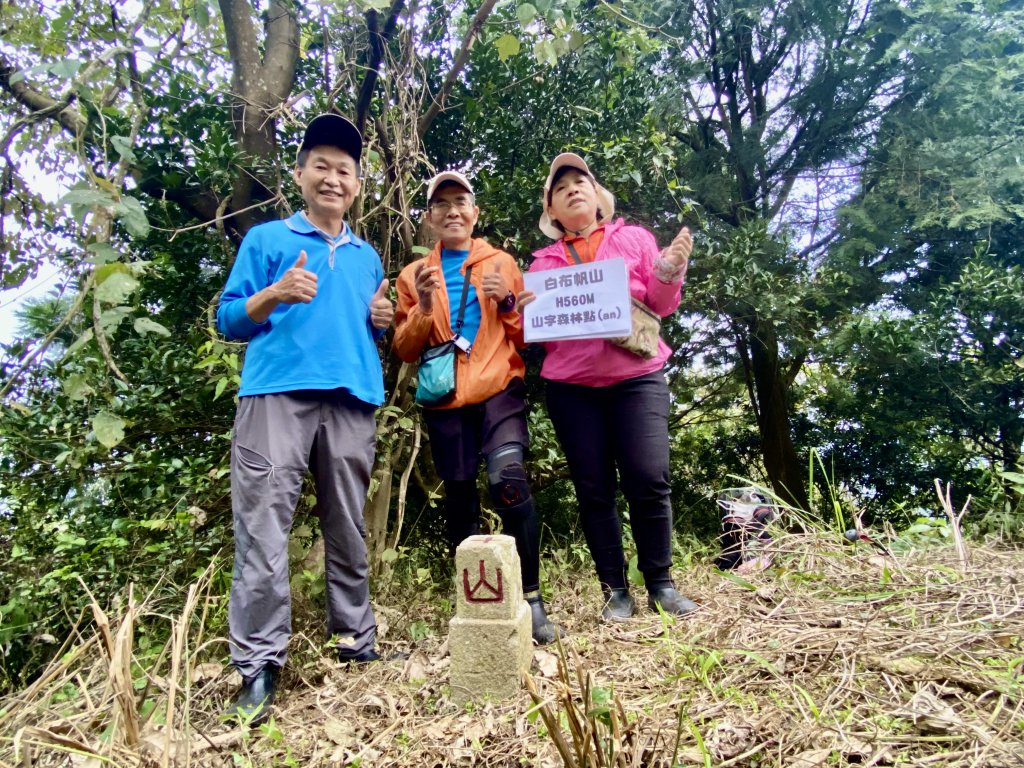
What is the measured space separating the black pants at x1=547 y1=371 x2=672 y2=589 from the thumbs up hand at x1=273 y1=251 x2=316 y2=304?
1102 mm

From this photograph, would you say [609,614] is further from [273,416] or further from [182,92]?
[182,92]

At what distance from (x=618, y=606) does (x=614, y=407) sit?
0.81m

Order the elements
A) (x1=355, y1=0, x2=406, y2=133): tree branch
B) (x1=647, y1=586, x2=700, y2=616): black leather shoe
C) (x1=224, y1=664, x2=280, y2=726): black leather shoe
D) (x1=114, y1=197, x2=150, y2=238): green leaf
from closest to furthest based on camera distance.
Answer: (x1=114, y1=197, x2=150, y2=238): green leaf < (x1=224, y1=664, x2=280, y2=726): black leather shoe < (x1=647, y1=586, x2=700, y2=616): black leather shoe < (x1=355, y1=0, x2=406, y2=133): tree branch

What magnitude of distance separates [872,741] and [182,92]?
4.27 meters

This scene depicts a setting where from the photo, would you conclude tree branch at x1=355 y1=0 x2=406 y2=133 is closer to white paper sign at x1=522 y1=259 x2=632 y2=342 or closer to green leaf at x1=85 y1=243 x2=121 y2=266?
white paper sign at x1=522 y1=259 x2=632 y2=342

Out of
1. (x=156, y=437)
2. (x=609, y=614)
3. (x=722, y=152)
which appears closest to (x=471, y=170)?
(x=156, y=437)

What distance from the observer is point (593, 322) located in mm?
2607

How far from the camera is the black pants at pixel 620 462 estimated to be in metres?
2.64

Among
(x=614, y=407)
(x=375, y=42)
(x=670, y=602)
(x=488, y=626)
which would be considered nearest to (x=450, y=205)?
(x=375, y=42)

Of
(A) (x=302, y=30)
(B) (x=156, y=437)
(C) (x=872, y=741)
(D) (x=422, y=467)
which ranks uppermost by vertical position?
(A) (x=302, y=30)

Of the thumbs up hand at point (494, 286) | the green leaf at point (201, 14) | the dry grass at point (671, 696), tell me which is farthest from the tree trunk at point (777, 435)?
the green leaf at point (201, 14)

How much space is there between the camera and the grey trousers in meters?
2.18

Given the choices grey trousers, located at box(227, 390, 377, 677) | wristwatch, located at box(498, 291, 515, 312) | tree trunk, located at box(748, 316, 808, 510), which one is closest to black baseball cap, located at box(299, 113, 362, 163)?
wristwatch, located at box(498, 291, 515, 312)

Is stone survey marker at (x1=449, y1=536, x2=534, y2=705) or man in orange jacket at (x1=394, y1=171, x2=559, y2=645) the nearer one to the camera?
stone survey marker at (x1=449, y1=536, x2=534, y2=705)
